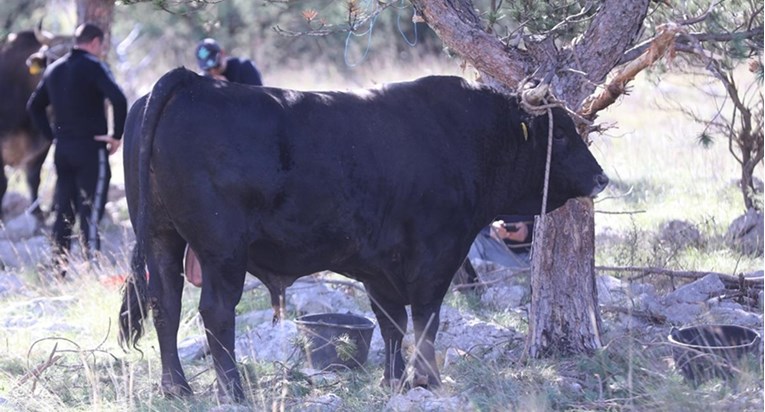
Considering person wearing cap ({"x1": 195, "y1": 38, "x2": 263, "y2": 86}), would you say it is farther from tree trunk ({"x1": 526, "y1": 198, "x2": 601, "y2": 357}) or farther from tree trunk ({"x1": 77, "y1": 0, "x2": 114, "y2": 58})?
tree trunk ({"x1": 526, "y1": 198, "x2": 601, "y2": 357})

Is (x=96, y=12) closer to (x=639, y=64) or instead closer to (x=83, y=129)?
(x=83, y=129)

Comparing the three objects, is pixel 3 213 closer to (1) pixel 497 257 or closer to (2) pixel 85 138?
(2) pixel 85 138

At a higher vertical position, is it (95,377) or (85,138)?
(85,138)

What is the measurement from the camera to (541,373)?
6148 millimetres

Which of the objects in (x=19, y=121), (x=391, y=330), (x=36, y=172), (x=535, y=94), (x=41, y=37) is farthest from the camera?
(x=41, y=37)

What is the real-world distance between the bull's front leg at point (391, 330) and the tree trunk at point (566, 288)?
2.49 feet

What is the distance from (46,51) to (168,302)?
7600 millimetres

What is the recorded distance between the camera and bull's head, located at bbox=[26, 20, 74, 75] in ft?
40.6

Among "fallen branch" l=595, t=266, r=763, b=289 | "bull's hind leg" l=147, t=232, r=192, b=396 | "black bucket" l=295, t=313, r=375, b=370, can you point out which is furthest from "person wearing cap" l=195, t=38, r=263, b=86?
"bull's hind leg" l=147, t=232, r=192, b=396

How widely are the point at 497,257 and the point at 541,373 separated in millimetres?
3325

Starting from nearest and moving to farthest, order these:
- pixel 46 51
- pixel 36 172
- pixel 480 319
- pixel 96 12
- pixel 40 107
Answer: pixel 480 319, pixel 40 107, pixel 96 12, pixel 46 51, pixel 36 172

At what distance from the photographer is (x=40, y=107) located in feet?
36.6

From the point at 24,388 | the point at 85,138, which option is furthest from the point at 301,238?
the point at 85,138

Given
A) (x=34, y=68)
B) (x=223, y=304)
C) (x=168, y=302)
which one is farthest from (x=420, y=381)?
(x=34, y=68)
